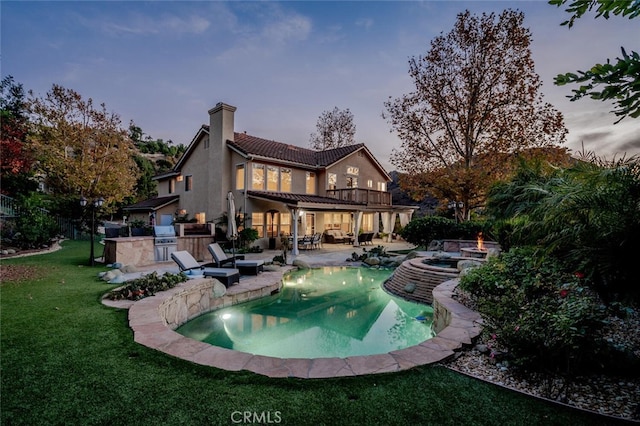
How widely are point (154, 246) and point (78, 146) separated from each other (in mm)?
14052

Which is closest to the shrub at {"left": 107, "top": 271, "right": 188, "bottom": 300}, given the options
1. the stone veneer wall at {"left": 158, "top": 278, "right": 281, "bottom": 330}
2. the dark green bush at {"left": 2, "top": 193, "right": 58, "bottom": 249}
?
the stone veneer wall at {"left": 158, "top": 278, "right": 281, "bottom": 330}

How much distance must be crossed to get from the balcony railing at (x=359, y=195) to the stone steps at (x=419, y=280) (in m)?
10.9

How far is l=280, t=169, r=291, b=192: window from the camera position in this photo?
1906 cm

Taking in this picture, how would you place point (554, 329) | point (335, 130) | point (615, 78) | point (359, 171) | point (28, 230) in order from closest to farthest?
1. point (615, 78)
2. point (554, 329)
3. point (28, 230)
4. point (359, 171)
5. point (335, 130)

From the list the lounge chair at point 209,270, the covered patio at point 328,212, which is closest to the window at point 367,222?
the covered patio at point 328,212

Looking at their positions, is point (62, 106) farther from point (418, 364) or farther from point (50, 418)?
point (418, 364)

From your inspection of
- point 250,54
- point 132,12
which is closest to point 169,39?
point 132,12

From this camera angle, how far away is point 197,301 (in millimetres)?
6809

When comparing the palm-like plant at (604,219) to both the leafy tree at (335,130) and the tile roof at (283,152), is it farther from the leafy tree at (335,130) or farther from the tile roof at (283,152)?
the leafy tree at (335,130)

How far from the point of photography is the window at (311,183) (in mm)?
20906

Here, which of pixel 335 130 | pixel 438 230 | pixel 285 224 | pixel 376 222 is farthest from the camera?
pixel 335 130

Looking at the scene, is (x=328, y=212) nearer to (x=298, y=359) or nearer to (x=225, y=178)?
(x=225, y=178)

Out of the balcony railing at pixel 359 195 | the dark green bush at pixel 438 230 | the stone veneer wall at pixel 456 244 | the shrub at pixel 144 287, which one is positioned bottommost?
the shrub at pixel 144 287

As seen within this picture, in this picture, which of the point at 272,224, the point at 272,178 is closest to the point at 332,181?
the point at 272,178
